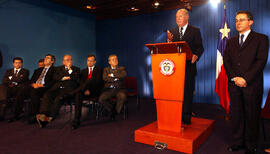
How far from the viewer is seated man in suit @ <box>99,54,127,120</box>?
12.5 ft

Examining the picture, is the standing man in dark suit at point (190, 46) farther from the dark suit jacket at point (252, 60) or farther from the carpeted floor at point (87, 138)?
the carpeted floor at point (87, 138)

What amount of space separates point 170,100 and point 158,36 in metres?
4.83

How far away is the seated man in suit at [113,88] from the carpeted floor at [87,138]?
1.05ft

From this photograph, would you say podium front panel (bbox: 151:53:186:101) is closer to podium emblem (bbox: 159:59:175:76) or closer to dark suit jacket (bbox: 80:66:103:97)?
podium emblem (bbox: 159:59:175:76)

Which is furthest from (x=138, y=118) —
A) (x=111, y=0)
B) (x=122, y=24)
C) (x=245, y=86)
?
(x=122, y=24)

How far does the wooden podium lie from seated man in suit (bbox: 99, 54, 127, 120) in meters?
1.36

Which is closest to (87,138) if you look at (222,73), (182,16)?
(182,16)

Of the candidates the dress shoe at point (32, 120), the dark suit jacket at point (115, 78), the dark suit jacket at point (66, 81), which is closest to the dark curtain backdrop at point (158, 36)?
the dark suit jacket at point (115, 78)

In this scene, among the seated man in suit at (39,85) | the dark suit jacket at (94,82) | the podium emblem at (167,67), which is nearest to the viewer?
the podium emblem at (167,67)

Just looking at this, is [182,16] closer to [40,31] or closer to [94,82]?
[94,82]

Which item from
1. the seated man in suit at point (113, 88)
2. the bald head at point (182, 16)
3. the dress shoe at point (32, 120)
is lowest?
the dress shoe at point (32, 120)

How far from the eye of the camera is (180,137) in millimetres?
2266

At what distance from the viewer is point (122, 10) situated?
22.4ft

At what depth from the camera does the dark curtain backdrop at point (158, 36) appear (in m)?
5.20
